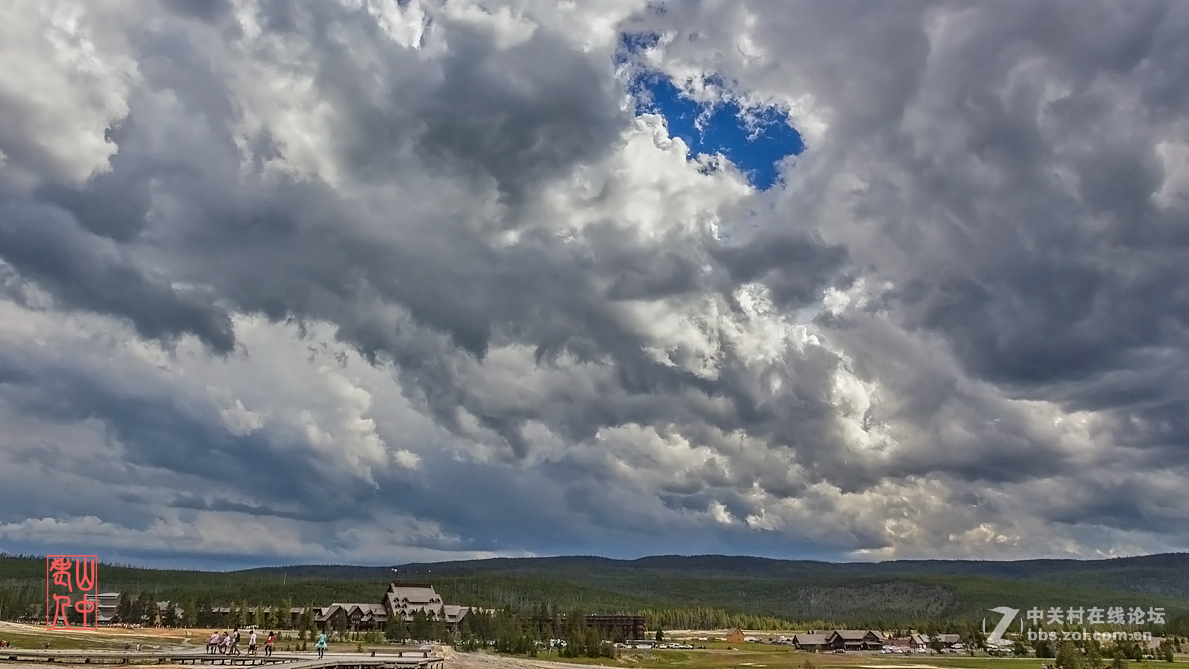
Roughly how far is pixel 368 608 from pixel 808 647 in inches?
3568

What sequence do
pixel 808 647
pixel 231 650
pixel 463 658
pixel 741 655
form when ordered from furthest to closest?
pixel 808 647 → pixel 741 655 → pixel 463 658 → pixel 231 650

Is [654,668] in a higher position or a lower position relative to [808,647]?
higher

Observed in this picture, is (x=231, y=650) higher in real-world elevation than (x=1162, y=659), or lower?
higher

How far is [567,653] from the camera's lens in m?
125

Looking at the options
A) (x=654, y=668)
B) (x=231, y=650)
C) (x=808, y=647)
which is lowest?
(x=808, y=647)

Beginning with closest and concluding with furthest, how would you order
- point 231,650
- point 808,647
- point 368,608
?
point 231,650, point 368,608, point 808,647

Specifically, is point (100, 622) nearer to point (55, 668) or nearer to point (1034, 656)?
point (55, 668)

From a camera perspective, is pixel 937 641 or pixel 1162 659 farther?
pixel 937 641

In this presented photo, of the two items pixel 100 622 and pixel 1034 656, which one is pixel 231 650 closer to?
pixel 100 622

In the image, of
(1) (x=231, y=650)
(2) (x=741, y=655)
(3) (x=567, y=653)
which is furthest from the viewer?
(2) (x=741, y=655)

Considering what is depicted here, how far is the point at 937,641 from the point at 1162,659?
48560mm

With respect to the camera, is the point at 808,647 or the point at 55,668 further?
the point at 808,647

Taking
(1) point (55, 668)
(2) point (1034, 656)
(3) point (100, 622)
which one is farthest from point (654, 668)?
(3) point (100, 622)

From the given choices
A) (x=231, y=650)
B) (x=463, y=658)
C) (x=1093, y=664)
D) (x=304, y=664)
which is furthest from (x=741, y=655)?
(x=304, y=664)
